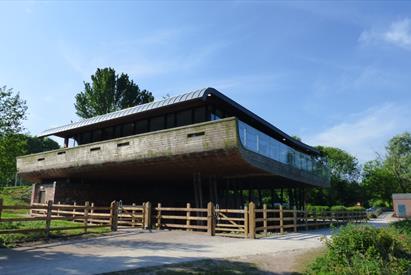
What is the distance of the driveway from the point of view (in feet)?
29.4

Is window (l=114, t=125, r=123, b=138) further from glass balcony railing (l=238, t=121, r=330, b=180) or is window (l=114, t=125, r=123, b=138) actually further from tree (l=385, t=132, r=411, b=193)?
tree (l=385, t=132, r=411, b=193)

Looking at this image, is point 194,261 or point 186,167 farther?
point 186,167

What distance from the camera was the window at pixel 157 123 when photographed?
23.0 metres

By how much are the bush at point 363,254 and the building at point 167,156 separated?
748cm

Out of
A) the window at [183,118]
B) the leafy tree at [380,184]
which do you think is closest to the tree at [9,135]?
the window at [183,118]

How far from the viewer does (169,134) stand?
19250mm

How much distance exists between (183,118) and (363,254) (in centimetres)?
1393

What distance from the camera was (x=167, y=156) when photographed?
757 inches

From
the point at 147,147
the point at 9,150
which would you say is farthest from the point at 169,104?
the point at 9,150

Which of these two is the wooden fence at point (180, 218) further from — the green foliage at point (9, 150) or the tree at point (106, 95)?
the tree at point (106, 95)

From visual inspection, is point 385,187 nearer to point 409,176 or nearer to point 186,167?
point 409,176

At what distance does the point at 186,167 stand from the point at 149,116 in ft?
15.1

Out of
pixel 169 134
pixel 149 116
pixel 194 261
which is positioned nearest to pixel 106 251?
pixel 194 261

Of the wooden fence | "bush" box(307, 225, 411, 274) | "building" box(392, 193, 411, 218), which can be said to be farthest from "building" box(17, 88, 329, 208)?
"building" box(392, 193, 411, 218)
